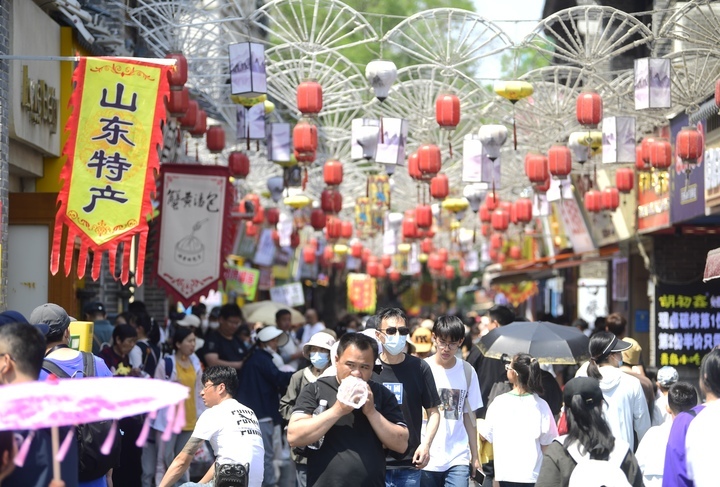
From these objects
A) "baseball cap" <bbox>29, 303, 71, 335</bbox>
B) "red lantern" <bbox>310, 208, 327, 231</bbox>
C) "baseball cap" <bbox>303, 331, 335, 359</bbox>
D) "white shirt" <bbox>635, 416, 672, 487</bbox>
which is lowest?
"white shirt" <bbox>635, 416, 672, 487</bbox>

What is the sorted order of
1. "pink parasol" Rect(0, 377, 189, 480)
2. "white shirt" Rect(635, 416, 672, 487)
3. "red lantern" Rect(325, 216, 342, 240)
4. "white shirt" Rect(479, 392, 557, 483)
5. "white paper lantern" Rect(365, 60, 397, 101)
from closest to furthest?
"pink parasol" Rect(0, 377, 189, 480)
"white shirt" Rect(635, 416, 672, 487)
"white shirt" Rect(479, 392, 557, 483)
"white paper lantern" Rect(365, 60, 397, 101)
"red lantern" Rect(325, 216, 342, 240)

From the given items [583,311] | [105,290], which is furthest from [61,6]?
[583,311]

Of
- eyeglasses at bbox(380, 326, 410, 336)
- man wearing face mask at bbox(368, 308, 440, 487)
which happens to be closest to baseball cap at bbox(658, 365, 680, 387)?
man wearing face mask at bbox(368, 308, 440, 487)

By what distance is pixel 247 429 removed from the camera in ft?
24.3

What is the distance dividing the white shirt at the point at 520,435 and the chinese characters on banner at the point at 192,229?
22.3ft

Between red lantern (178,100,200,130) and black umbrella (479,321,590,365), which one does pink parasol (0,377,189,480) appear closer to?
black umbrella (479,321,590,365)

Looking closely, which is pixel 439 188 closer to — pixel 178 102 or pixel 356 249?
pixel 178 102

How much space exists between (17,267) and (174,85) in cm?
320

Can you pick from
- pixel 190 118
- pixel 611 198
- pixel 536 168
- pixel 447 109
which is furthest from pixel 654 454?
pixel 611 198

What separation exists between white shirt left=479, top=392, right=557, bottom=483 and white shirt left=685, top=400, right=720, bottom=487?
2.67 meters

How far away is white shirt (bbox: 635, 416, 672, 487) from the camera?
24.2ft

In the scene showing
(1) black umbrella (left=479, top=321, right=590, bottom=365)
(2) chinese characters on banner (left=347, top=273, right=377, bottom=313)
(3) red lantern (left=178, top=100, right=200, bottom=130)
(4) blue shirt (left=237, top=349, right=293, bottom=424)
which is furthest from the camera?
(2) chinese characters on banner (left=347, top=273, right=377, bottom=313)

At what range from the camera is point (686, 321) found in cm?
2030

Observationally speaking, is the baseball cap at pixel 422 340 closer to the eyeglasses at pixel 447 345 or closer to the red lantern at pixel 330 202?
the eyeglasses at pixel 447 345
